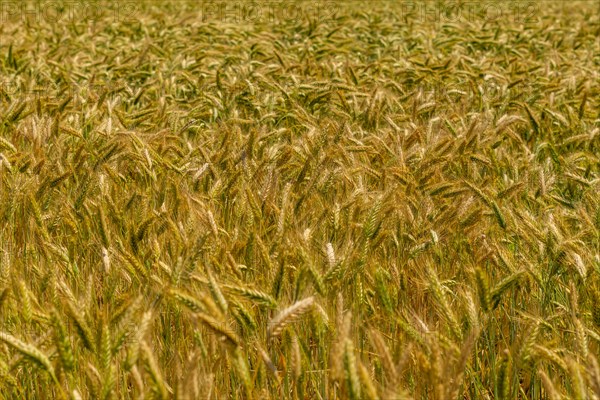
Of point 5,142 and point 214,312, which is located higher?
point 214,312

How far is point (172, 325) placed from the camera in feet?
7.23

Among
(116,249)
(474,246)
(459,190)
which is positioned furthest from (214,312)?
(459,190)

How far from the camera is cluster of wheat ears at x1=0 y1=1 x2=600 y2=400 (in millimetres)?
1628

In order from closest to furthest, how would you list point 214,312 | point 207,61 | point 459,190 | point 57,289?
point 214,312 → point 57,289 → point 459,190 → point 207,61

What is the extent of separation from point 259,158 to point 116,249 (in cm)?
121

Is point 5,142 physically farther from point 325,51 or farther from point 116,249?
point 325,51

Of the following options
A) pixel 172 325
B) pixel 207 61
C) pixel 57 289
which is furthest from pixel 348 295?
pixel 207 61

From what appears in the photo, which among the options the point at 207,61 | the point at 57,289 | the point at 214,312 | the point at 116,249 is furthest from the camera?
the point at 207,61

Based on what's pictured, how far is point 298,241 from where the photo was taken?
6.80 feet

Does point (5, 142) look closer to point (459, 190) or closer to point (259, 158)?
point (259, 158)

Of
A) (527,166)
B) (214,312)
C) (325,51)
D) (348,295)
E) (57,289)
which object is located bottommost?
(325,51)

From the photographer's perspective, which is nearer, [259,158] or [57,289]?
[57,289]

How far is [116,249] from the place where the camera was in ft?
7.68

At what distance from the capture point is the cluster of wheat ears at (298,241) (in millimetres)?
1628
